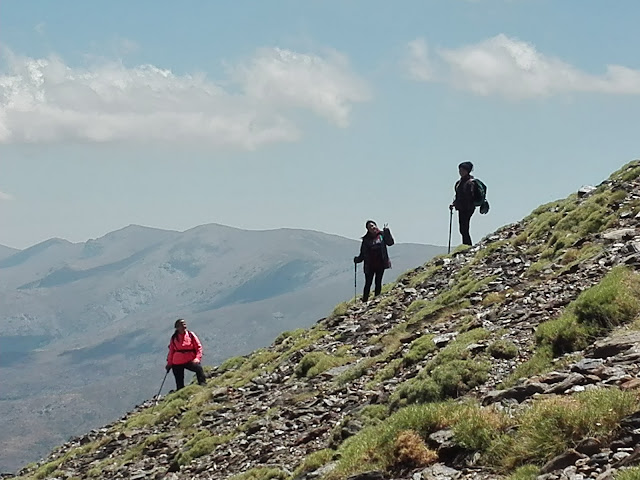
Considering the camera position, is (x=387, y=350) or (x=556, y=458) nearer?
(x=556, y=458)

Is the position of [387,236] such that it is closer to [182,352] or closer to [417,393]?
[182,352]

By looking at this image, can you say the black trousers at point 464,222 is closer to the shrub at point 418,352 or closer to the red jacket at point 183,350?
the red jacket at point 183,350

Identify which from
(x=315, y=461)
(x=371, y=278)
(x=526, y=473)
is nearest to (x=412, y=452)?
(x=526, y=473)

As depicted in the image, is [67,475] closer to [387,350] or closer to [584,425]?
[387,350]

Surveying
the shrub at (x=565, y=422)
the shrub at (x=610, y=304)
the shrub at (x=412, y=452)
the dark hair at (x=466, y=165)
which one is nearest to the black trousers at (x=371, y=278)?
the dark hair at (x=466, y=165)

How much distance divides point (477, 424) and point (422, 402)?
301 centimetres

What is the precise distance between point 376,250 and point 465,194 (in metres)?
5.13

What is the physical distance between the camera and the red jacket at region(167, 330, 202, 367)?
28406mm

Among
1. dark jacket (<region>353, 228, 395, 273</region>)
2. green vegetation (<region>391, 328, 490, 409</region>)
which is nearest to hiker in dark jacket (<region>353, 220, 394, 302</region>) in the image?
dark jacket (<region>353, 228, 395, 273</region>)

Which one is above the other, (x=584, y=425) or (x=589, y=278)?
(x=589, y=278)

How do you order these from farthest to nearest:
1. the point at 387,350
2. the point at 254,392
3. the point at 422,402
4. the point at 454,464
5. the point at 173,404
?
the point at 173,404
the point at 254,392
the point at 387,350
the point at 422,402
the point at 454,464

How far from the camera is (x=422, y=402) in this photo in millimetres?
13742

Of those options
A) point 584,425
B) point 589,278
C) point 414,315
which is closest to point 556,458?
point 584,425

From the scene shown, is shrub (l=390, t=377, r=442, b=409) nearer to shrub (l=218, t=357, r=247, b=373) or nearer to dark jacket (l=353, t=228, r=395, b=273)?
dark jacket (l=353, t=228, r=395, b=273)
